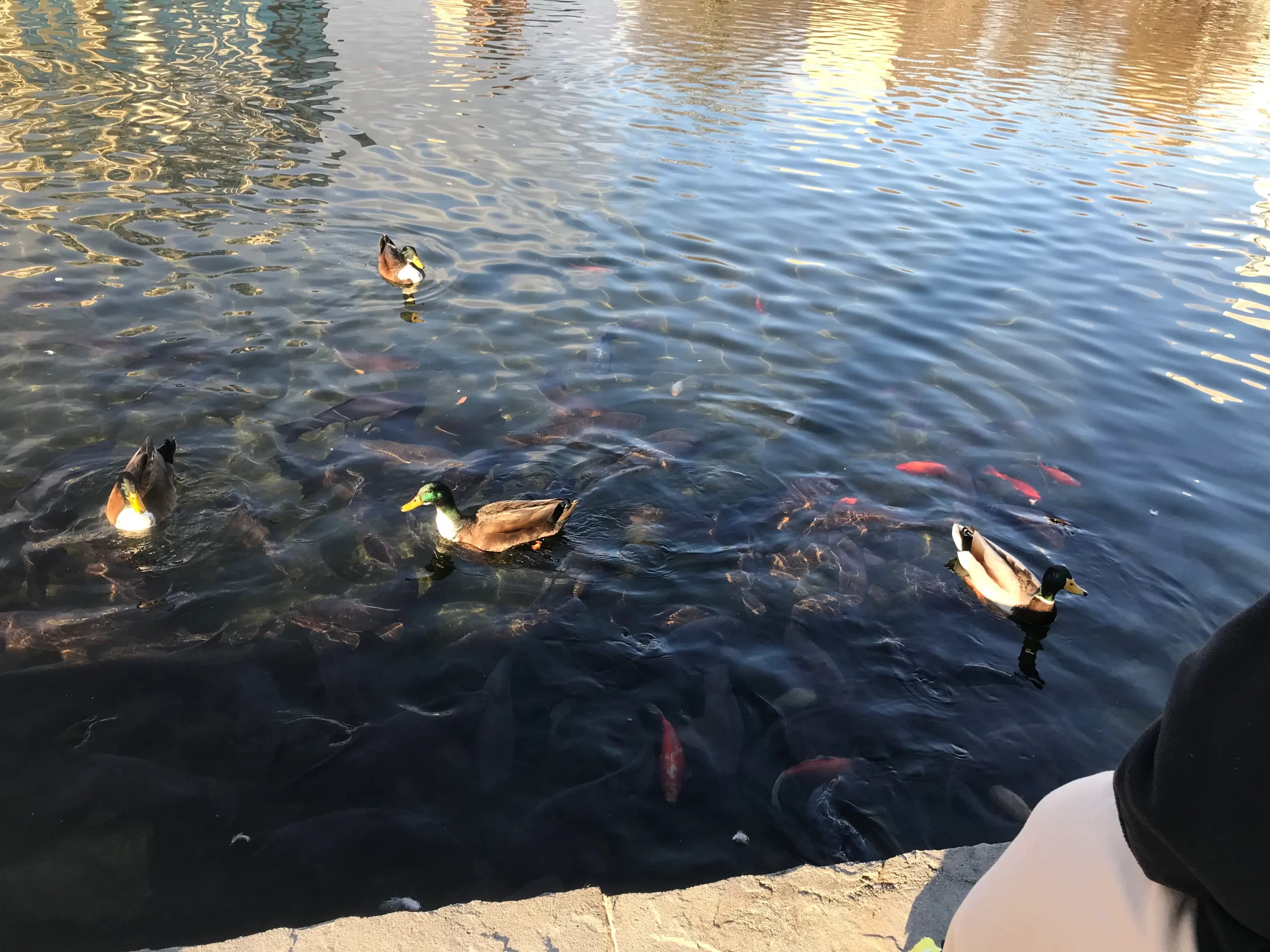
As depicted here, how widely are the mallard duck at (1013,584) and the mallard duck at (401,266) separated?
7663 mm

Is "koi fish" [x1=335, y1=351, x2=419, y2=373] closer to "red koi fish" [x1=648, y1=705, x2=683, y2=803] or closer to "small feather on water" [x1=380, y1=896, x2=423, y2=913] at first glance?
"red koi fish" [x1=648, y1=705, x2=683, y2=803]

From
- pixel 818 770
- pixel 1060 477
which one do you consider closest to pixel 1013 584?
pixel 818 770

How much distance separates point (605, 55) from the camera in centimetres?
2855

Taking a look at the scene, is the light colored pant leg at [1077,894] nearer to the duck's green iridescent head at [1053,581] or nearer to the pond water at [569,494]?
the pond water at [569,494]

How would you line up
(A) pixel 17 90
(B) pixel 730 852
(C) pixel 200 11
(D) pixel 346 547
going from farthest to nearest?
(C) pixel 200 11 < (A) pixel 17 90 < (D) pixel 346 547 < (B) pixel 730 852

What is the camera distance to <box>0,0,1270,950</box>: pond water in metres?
5.13

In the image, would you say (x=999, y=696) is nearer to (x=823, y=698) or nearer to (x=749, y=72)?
(x=823, y=698)

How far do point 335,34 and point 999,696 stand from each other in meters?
28.9

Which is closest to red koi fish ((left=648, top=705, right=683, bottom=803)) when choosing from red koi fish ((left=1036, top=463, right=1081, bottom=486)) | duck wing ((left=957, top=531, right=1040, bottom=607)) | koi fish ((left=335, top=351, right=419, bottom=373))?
duck wing ((left=957, top=531, right=1040, bottom=607))

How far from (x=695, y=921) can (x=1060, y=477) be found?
6.33 metres

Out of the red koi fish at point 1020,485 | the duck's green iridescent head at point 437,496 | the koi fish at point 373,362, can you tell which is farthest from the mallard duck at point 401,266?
the red koi fish at point 1020,485

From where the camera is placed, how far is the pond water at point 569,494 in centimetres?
513

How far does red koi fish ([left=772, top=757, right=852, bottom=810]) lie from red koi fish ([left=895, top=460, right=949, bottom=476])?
12.2ft

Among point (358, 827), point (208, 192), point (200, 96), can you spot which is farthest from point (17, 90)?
point (358, 827)
